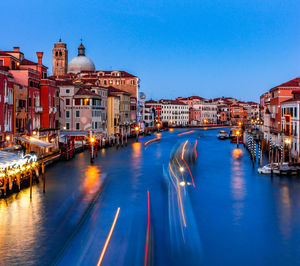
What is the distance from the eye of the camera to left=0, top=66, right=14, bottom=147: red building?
2798 cm

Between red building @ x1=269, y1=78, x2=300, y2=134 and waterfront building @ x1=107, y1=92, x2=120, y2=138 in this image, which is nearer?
red building @ x1=269, y1=78, x2=300, y2=134

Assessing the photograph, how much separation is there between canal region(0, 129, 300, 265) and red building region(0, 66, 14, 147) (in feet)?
12.8

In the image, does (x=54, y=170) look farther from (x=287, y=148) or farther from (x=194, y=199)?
(x=287, y=148)

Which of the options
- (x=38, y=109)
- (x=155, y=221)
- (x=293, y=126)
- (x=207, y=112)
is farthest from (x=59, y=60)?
(x=155, y=221)

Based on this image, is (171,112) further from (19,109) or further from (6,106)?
(6,106)

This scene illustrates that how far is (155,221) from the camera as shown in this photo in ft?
56.4

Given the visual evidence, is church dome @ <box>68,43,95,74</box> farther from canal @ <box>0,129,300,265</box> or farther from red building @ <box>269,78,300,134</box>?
canal @ <box>0,129,300,265</box>

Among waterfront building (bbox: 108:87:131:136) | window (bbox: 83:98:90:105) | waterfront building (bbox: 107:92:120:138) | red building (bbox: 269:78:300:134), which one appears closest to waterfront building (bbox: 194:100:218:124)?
waterfront building (bbox: 108:87:131:136)

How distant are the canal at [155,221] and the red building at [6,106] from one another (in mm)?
3896

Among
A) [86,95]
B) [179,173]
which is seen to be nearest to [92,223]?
[179,173]

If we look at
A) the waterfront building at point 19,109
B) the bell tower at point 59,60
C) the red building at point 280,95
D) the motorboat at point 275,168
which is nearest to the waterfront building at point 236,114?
the bell tower at point 59,60

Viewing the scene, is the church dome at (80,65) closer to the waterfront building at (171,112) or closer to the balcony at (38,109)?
the waterfront building at (171,112)

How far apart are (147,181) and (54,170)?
24.1ft

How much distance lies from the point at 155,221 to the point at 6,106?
52.2ft
